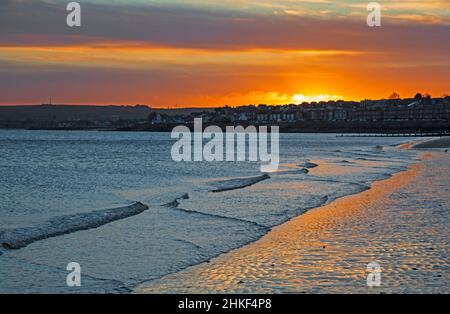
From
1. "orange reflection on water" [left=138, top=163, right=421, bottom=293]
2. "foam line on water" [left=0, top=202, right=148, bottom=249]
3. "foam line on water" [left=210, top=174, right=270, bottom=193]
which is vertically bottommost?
"foam line on water" [left=210, top=174, right=270, bottom=193]

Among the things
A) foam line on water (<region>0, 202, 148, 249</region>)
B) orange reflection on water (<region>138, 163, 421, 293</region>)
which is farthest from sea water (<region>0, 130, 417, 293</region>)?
orange reflection on water (<region>138, 163, 421, 293</region>)

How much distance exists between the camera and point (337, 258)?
12.7 m

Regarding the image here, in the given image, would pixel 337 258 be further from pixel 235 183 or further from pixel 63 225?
pixel 235 183

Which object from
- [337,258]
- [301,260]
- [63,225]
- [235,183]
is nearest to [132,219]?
[63,225]

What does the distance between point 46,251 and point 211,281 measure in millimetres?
4510

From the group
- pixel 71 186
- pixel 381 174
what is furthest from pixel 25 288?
pixel 381 174

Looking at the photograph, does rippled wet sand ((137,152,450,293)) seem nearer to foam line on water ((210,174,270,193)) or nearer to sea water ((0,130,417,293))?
sea water ((0,130,417,293))

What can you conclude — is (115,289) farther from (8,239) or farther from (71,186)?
(71,186)

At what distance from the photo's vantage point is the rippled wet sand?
418 inches

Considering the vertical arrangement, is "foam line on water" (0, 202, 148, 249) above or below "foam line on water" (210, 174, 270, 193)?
above

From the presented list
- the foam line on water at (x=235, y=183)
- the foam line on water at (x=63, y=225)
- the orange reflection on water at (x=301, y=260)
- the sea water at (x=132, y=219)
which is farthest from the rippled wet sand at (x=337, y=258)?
the foam line on water at (x=235, y=183)

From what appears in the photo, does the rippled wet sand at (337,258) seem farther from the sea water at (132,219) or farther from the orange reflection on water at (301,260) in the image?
the sea water at (132,219)

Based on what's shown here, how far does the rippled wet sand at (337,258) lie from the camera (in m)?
10.6

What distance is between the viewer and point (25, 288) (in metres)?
10.8
